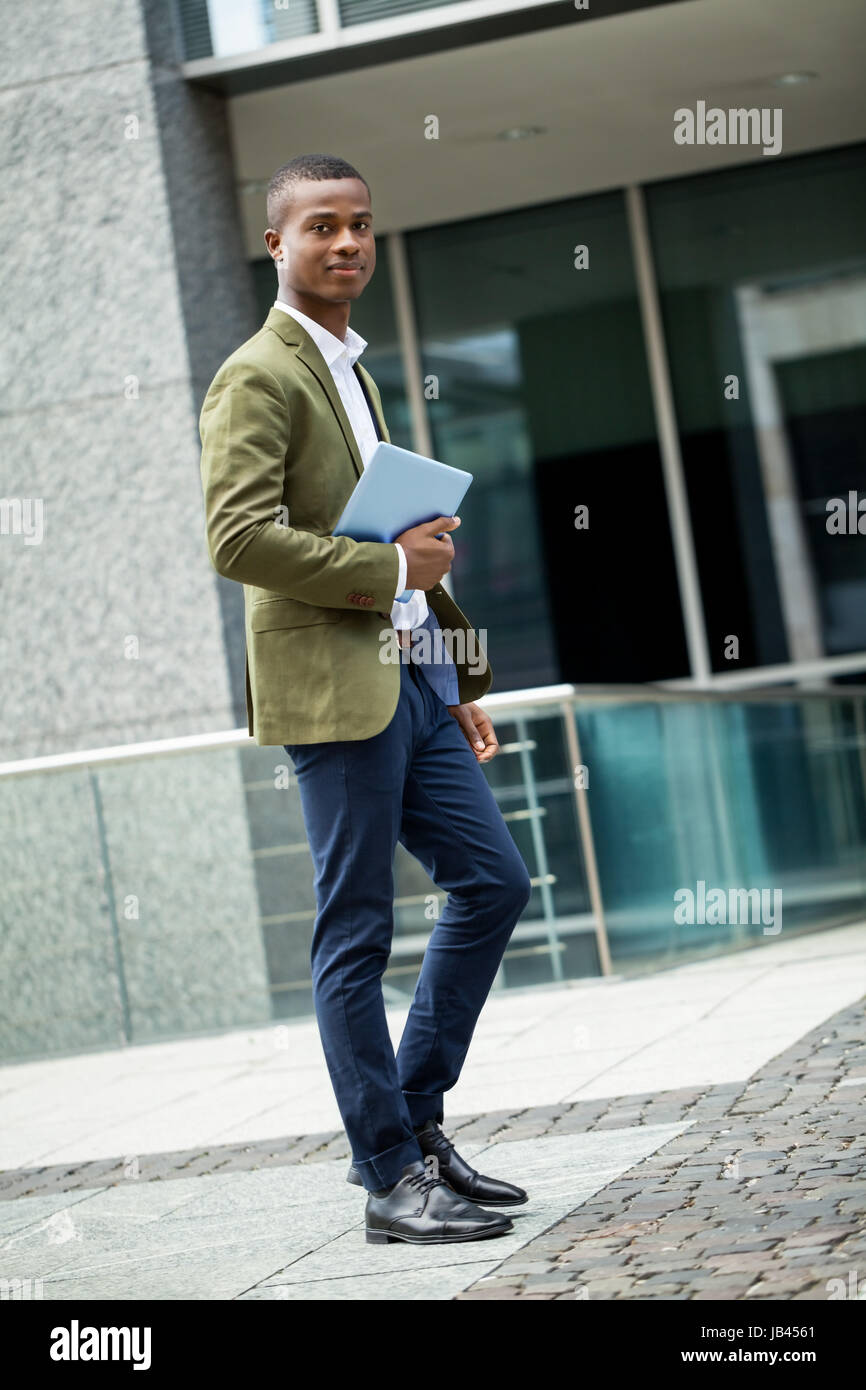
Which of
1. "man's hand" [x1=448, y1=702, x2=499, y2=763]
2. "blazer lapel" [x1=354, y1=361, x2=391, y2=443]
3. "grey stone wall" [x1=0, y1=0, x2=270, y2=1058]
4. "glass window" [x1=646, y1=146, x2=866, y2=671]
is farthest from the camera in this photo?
"glass window" [x1=646, y1=146, x2=866, y2=671]

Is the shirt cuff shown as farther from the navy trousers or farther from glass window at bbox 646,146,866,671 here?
glass window at bbox 646,146,866,671

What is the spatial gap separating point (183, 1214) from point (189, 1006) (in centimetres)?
386

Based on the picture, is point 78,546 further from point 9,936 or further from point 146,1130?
point 146,1130

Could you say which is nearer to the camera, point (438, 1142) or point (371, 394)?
point (438, 1142)

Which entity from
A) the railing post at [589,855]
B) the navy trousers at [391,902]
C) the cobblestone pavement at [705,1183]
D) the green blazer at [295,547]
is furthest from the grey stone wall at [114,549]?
the green blazer at [295,547]

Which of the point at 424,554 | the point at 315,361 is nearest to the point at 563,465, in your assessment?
the point at 315,361

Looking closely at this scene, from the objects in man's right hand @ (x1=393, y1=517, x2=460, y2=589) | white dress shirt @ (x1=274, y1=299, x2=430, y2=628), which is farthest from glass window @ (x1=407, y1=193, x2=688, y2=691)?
man's right hand @ (x1=393, y1=517, x2=460, y2=589)

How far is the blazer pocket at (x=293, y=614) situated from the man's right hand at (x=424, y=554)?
0.17 m

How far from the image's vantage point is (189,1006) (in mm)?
8078

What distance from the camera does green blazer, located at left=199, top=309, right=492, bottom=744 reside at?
346 centimetres

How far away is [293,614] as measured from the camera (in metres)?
3.58

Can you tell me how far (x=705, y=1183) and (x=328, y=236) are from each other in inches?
81.1

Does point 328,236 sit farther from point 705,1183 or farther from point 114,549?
point 114,549
